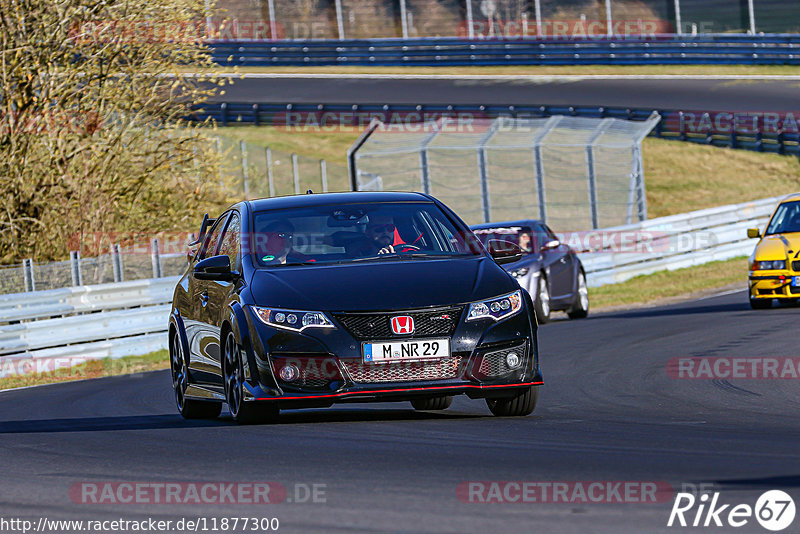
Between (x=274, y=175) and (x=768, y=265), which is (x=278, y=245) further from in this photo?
(x=274, y=175)

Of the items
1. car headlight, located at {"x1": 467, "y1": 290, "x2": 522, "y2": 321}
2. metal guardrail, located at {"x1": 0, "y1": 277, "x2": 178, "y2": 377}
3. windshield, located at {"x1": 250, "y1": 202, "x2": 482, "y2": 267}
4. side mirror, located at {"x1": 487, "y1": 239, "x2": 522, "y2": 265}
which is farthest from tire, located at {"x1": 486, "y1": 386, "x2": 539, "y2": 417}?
metal guardrail, located at {"x1": 0, "y1": 277, "x2": 178, "y2": 377}

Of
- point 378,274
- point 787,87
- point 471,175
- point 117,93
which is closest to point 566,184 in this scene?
point 471,175

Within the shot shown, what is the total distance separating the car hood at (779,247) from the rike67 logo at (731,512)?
42.7 ft

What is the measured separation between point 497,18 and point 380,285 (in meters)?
43.2

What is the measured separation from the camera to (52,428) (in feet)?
34.1

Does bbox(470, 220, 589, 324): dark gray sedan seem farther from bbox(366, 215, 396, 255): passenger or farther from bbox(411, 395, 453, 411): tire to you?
bbox(366, 215, 396, 255): passenger

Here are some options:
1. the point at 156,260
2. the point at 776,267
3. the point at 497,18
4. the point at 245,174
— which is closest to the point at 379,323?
the point at 776,267

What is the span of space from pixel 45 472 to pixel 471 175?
79.0 ft

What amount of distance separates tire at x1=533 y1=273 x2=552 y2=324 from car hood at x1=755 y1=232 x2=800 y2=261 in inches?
117

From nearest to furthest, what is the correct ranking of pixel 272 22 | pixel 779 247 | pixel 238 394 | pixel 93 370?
pixel 238 394, pixel 93 370, pixel 779 247, pixel 272 22

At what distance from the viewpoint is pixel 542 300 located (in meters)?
20.4

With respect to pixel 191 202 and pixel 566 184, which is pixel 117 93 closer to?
pixel 191 202

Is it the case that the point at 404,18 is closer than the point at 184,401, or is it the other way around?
the point at 184,401

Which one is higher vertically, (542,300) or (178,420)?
(178,420)
